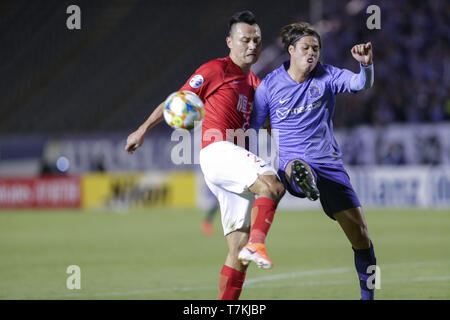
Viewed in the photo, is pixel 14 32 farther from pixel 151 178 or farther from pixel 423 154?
Answer: pixel 423 154

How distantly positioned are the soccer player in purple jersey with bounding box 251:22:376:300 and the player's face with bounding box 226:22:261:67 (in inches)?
9.4

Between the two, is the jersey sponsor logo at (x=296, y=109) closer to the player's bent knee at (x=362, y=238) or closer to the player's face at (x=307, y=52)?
the player's face at (x=307, y=52)

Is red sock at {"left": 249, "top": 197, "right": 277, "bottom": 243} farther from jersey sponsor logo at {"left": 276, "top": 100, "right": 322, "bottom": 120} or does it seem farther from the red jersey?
jersey sponsor logo at {"left": 276, "top": 100, "right": 322, "bottom": 120}

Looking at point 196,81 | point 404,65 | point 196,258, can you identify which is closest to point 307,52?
point 196,81

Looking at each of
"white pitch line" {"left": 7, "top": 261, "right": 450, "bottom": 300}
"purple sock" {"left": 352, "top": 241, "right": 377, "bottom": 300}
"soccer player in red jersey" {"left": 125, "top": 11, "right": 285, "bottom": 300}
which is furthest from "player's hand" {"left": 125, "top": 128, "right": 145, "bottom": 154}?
"white pitch line" {"left": 7, "top": 261, "right": 450, "bottom": 300}

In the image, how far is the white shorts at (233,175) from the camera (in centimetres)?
511

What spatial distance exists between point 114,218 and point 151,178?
3110 millimetres

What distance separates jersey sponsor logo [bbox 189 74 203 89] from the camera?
17.8ft

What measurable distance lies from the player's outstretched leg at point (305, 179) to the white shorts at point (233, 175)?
0.73 ft

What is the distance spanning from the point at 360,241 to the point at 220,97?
5.22 feet

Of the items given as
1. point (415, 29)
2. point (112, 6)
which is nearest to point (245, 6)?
point (112, 6)

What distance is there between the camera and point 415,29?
2091cm

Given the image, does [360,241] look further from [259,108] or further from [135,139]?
[135,139]

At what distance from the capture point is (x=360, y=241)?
228 inches
